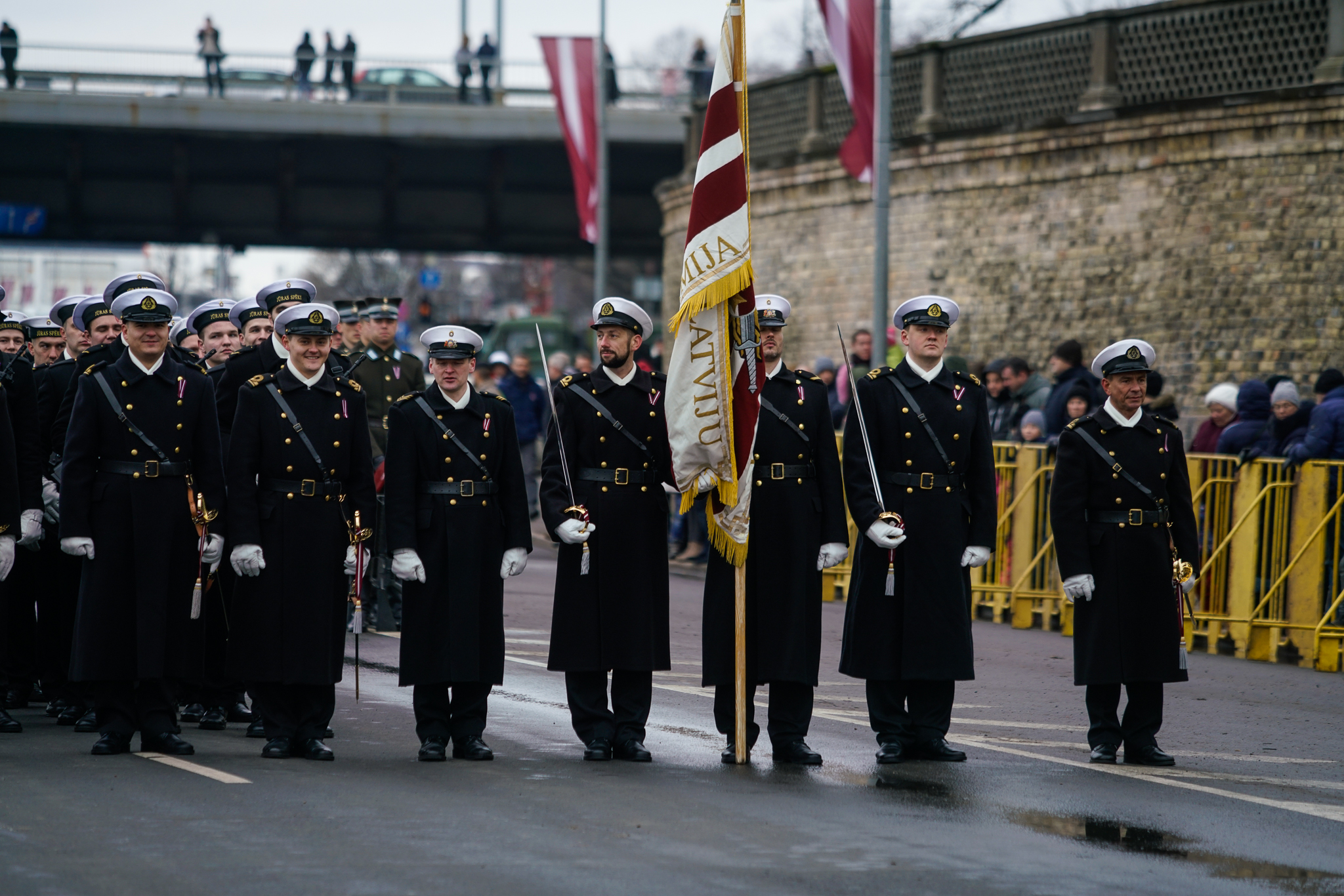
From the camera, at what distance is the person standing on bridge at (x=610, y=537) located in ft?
29.5

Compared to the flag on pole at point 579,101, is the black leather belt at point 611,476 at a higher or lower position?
lower

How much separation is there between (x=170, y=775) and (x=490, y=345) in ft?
128

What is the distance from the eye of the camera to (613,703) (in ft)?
29.7

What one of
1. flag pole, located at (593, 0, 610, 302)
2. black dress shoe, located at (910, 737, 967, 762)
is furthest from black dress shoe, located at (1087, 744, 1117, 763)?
flag pole, located at (593, 0, 610, 302)

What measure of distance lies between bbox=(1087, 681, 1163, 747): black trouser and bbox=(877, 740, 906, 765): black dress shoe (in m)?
1.04

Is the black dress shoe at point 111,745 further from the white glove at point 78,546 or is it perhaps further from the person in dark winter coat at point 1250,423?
the person in dark winter coat at point 1250,423

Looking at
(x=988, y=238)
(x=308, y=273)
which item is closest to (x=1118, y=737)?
(x=988, y=238)

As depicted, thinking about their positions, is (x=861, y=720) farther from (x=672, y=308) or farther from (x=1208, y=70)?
(x=672, y=308)

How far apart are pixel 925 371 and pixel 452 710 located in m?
2.95

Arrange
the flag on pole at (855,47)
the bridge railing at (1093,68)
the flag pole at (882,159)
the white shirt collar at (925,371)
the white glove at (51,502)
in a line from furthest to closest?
the bridge railing at (1093,68)
the flag on pole at (855,47)
the flag pole at (882,159)
the white glove at (51,502)
the white shirt collar at (925,371)

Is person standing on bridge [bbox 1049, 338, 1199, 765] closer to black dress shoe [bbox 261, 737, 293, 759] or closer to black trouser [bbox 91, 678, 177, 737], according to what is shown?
black dress shoe [bbox 261, 737, 293, 759]

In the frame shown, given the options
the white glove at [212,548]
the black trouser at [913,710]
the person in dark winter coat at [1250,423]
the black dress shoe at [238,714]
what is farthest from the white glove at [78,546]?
the person in dark winter coat at [1250,423]

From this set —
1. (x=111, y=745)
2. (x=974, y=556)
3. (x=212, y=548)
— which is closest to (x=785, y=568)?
(x=974, y=556)

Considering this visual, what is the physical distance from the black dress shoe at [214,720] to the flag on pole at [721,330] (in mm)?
2944
